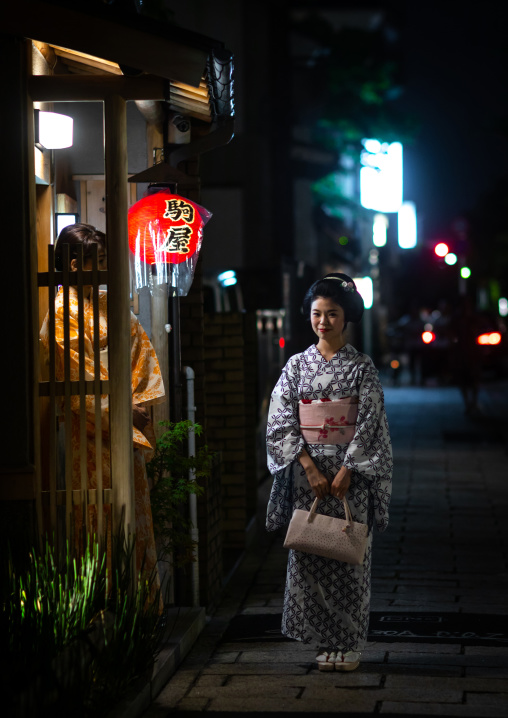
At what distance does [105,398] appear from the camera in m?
6.04

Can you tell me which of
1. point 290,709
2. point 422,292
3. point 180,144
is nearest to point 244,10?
point 180,144

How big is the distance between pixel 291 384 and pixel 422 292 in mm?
79997

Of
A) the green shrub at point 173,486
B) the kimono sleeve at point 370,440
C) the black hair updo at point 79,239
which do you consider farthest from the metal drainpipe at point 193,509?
the black hair updo at point 79,239

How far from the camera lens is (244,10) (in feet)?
77.9

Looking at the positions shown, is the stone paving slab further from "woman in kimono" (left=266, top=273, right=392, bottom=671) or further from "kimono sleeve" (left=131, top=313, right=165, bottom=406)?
"kimono sleeve" (left=131, top=313, right=165, bottom=406)

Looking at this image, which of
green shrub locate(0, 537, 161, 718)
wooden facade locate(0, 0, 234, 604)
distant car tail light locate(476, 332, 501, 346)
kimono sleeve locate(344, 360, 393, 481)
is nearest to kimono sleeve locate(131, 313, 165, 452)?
wooden facade locate(0, 0, 234, 604)

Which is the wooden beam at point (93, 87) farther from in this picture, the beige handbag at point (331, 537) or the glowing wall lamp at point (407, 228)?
the glowing wall lamp at point (407, 228)

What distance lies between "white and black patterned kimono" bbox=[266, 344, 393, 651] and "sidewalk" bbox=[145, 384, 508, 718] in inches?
11.5

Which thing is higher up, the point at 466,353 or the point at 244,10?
the point at 244,10

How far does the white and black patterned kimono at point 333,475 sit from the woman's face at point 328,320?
110 millimetres

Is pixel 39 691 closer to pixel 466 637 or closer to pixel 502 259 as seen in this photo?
pixel 466 637

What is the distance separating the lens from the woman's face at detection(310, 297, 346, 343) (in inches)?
255

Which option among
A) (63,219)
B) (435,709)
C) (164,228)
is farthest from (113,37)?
(435,709)

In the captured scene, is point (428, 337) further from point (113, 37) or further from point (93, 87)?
point (113, 37)
